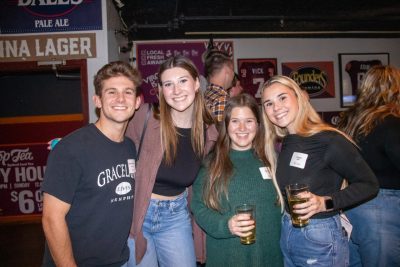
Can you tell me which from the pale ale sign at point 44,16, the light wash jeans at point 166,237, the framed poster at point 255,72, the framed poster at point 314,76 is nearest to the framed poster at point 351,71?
the framed poster at point 314,76

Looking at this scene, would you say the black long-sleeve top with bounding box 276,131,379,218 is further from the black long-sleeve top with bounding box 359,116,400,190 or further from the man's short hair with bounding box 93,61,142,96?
the man's short hair with bounding box 93,61,142,96

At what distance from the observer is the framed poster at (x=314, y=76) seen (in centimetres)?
733

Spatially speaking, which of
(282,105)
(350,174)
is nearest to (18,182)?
(282,105)

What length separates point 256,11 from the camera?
5887mm

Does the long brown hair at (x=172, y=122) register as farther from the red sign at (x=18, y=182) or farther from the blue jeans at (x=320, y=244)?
the red sign at (x=18, y=182)

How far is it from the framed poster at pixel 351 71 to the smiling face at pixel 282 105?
21.0ft

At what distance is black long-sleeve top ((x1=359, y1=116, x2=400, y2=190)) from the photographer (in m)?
2.00

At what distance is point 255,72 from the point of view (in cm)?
720

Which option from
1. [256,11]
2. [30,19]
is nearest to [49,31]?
[30,19]

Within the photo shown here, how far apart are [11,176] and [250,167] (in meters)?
5.25

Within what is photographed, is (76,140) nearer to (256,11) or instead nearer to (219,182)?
(219,182)

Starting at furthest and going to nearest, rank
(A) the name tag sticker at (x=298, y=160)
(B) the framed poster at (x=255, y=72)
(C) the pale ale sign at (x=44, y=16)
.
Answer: (B) the framed poster at (x=255, y=72), (C) the pale ale sign at (x=44, y=16), (A) the name tag sticker at (x=298, y=160)

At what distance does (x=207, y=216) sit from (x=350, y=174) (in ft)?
2.89

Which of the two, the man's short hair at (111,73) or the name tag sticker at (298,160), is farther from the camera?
the man's short hair at (111,73)
